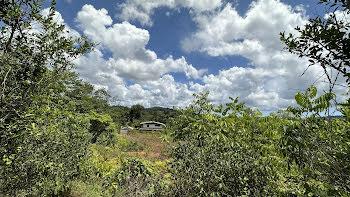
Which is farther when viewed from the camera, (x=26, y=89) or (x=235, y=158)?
(x=235, y=158)

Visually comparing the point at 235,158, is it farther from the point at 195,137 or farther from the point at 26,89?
the point at 26,89

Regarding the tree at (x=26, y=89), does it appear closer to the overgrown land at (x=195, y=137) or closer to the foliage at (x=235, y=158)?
the overgrown land at (x=195, y=137)

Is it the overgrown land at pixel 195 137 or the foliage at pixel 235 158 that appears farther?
the foliage at pixel 235 158

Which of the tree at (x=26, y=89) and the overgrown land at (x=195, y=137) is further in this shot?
the tree at (x=26, y=89)

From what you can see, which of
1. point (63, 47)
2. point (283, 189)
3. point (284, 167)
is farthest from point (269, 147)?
point (63, 47)

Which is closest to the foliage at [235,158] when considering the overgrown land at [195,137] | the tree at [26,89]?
the overgrown land at [195,137]

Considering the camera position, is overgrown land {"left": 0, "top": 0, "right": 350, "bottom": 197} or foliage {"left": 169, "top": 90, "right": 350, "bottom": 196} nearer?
overgrown land {"left": 0, "top": 0, "right": 350, "bottom": 197}

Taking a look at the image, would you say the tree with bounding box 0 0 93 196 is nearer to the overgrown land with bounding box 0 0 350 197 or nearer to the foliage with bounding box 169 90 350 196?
the overgrown land with bounding box 0 0 350 197

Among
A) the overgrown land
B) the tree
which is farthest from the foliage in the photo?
the tree

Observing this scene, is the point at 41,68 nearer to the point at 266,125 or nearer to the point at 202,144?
the point at 202,144

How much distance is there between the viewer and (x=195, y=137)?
3504mm

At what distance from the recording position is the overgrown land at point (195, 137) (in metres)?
1.47

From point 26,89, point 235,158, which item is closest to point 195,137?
point 235,158

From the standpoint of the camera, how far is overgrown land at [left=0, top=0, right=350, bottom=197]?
1.47m
